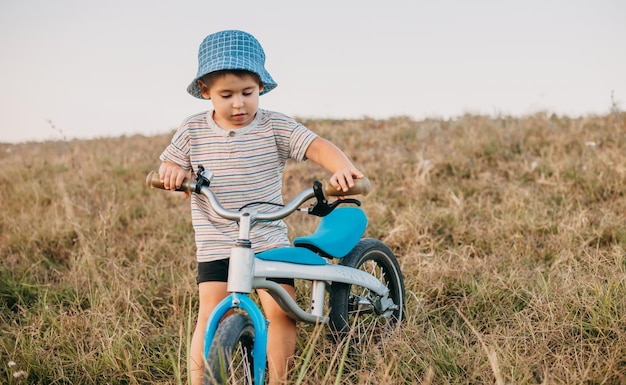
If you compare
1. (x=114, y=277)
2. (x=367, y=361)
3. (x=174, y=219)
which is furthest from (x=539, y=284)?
(x=174, y=219)

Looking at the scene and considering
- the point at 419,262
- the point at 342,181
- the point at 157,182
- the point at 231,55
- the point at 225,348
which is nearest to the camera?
the point at 225,348

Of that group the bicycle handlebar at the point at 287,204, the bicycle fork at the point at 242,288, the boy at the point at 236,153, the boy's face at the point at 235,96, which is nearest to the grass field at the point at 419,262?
the bicycle fork at the point at 242,288

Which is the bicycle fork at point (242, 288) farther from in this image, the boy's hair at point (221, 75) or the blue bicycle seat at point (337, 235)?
the boy's hair at point (221, 75)

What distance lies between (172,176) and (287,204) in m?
0.54

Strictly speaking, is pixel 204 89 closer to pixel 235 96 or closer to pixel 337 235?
pixel 235 96

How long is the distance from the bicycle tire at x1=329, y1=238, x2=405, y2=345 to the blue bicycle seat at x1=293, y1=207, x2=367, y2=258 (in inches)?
4.5

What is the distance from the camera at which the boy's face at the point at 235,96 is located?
8.29 ft

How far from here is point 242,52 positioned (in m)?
2.55

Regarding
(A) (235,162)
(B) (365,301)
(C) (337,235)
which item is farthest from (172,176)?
(B) (365,301)

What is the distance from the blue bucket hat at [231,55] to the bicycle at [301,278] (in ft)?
1.65

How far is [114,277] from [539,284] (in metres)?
2.66

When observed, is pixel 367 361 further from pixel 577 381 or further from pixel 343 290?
pixel 577 381

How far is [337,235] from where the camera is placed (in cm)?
269

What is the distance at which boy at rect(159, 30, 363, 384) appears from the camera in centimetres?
253
